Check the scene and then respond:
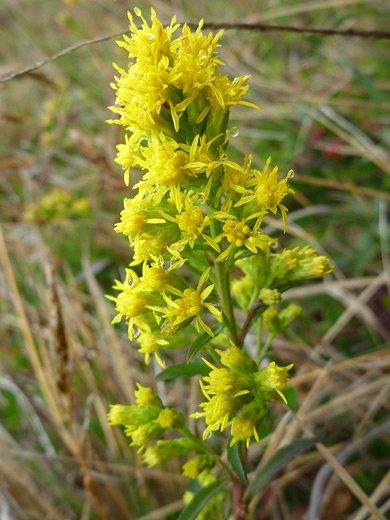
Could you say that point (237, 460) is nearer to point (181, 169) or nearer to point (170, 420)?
point (170, 420)

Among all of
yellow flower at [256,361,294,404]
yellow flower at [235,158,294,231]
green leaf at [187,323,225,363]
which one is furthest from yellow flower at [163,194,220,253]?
yellow flower at [256,361,294,404]

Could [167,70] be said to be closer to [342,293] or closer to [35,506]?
[342,293]

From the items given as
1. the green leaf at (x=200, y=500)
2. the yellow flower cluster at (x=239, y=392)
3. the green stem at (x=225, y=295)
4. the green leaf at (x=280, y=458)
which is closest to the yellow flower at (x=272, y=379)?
the yellow flower cluster at (x=239, y=392)

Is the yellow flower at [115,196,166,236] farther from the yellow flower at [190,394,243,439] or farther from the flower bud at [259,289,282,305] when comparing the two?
the yellow flower at [190,394,243,439]

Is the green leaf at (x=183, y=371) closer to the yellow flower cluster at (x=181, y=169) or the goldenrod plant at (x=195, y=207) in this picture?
the goldenrod plant at (x=195, y=207)

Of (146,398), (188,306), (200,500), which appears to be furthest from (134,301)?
(200,500)

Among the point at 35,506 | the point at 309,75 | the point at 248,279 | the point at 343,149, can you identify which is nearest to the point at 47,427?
the point at 35,506

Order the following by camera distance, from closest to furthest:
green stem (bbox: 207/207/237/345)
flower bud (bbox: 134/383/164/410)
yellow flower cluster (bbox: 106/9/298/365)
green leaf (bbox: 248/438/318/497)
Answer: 1. yellow flower cluster (bbox: 106/9/298/365)
2. green stem (bbox: 207/207/237/345)
3. green leaf (bbox: 248/438/318/497)
4. flower bud (bbox: 134/383/164/410)
